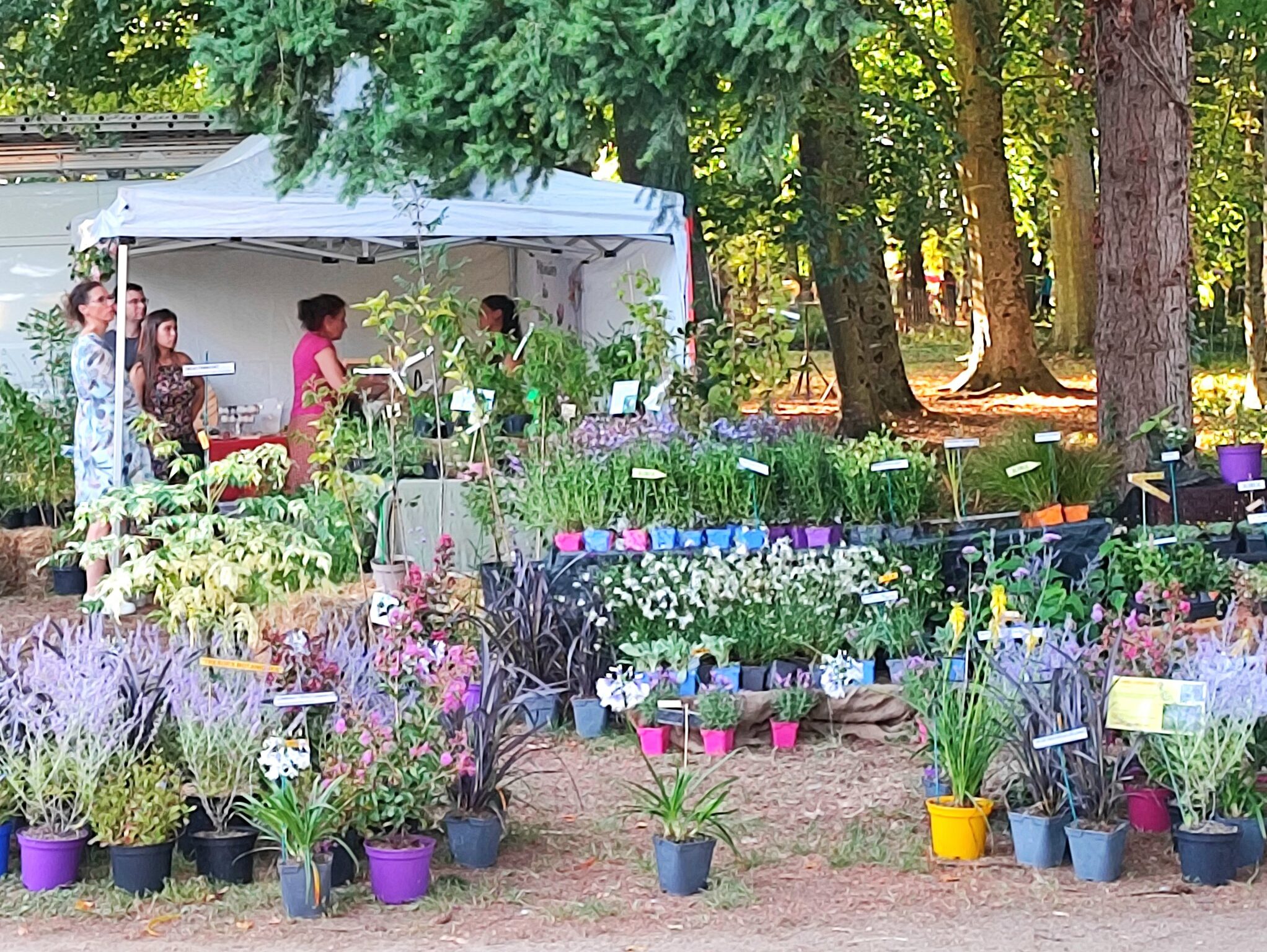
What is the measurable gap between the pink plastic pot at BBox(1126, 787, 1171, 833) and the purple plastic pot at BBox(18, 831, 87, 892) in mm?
2606

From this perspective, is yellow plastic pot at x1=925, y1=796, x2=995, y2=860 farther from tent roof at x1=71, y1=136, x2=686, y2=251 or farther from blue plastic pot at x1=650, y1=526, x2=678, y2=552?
tent roof at x1=71, y1=136, x2=686, y2=251

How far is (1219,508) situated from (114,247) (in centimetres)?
528

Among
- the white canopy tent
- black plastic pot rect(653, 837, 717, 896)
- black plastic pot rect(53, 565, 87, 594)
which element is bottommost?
black plastic pot rect(653, 837, 717, 896)

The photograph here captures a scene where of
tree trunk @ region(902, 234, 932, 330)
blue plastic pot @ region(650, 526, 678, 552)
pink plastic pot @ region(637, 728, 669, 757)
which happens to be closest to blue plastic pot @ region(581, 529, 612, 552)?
blue plastic pot @ region(650, 526, 678, 552)

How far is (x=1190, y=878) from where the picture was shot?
421cm

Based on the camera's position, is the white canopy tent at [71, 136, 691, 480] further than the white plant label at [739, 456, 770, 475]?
Yes

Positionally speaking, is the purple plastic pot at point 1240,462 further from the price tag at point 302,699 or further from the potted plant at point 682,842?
the price tag at point 302,699

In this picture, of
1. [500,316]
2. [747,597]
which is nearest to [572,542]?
[747,597]

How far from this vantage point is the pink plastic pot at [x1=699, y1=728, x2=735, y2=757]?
18.4 ft

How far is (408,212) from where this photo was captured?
830cm

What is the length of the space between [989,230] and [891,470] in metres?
9.91

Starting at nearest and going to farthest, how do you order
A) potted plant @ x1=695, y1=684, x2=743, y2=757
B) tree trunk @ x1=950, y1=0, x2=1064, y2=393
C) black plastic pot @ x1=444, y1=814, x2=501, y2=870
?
black plastic pot @ x1=444, y1=814, x2=501, y2=870 → potted plant @ x1=695, y1=684, x2=743, y2=757 → tree trunk @ x1=950, y1=0, x2=1064, y2=393

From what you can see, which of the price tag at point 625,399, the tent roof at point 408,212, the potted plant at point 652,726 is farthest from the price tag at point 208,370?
the potted plant at point 652,726

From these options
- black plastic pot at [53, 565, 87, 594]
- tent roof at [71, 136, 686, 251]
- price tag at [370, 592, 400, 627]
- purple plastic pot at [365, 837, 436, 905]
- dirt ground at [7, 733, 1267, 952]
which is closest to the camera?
dirt ground at [7, 733, 1267, 952]
